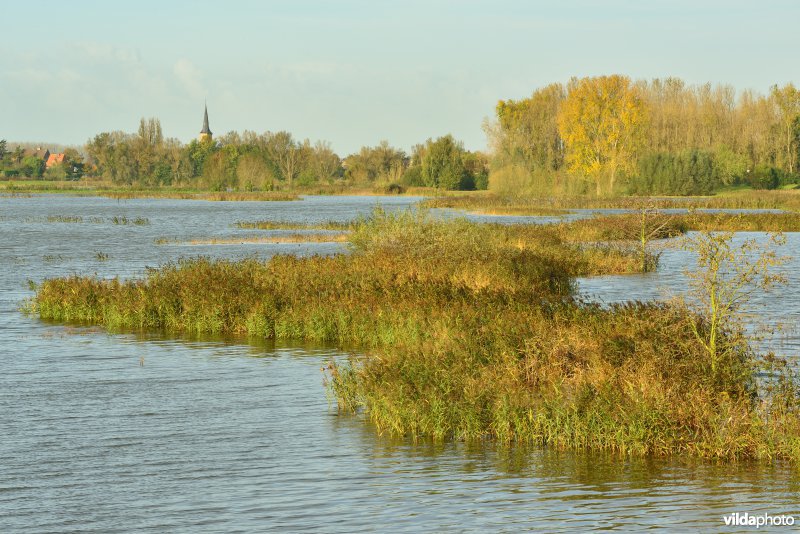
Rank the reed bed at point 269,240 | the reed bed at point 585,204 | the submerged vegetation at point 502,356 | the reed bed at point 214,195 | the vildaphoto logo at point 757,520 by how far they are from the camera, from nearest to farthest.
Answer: the vildaphoto logo at point 757,520
the submerged vegetation at point 502,356
the reed bed at point 269,240
the reed bed at point 585,204
the reed bed at point 214,195

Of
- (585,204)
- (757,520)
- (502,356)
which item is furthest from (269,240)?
(757,520)

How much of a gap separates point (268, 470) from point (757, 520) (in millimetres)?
5834

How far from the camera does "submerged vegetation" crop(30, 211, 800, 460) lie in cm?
1265

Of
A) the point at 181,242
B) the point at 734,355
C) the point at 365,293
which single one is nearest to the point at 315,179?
the point at 181,242

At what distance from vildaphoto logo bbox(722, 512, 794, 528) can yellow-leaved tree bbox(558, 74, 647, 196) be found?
3369 inches

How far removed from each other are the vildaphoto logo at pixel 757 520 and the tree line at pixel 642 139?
281ft

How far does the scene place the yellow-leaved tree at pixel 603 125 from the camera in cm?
9356

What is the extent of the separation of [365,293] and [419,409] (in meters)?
10.2

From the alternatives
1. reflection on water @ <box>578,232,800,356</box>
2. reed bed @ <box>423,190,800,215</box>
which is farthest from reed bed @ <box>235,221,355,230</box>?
reflection on water @ <box>578,232,800,356</box>

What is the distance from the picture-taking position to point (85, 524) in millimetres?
10734

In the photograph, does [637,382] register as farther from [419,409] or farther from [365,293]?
[365,293]

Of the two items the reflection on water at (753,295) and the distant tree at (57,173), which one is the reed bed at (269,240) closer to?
the reflection on water at (753,295)

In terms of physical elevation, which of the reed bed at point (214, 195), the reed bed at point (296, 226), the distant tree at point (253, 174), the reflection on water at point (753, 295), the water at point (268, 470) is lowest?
the water at point (268, 470)

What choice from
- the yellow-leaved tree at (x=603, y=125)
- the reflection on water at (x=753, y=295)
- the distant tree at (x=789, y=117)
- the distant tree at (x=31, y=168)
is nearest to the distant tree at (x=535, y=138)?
the yellow-leaved tree at (x=603, y=125)
